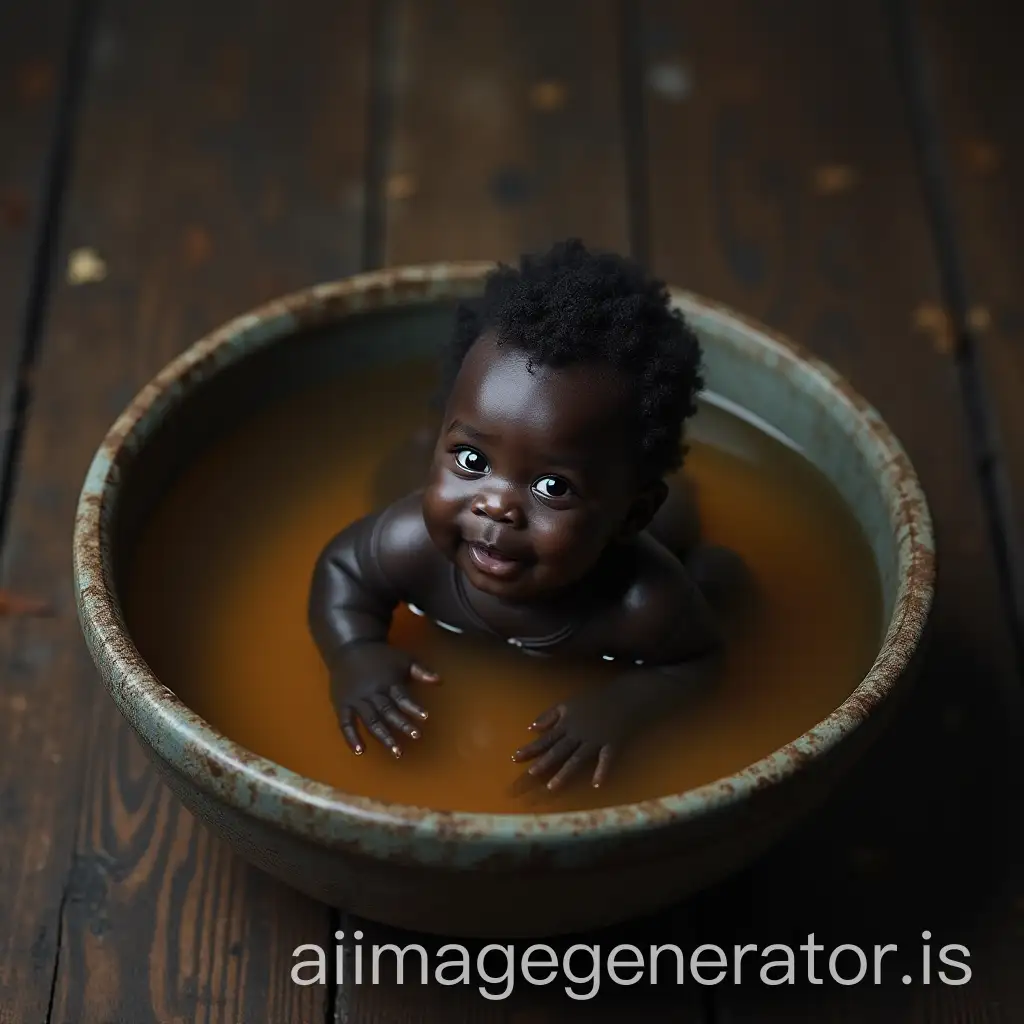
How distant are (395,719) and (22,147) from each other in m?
0.83

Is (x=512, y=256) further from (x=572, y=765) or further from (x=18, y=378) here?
(x=572, y=765)

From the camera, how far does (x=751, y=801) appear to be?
85 cm

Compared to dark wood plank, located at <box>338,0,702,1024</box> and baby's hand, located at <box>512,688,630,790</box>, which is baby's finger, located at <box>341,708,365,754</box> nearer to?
baby's hand, located at <box>512,688,630,790</box>

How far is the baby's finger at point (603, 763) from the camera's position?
3.26 ft

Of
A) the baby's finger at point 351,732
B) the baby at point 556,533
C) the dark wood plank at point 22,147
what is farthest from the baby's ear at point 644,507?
the dark wood plank at point 22,147

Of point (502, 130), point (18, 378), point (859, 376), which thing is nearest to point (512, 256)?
point (502, 130)

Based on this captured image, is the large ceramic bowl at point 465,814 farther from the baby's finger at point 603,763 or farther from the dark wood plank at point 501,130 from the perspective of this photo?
the dark wood plank at point 501,130

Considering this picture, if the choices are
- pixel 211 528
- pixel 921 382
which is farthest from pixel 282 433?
pixel 921 382

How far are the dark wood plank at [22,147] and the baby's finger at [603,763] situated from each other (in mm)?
607

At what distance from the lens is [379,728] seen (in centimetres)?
101

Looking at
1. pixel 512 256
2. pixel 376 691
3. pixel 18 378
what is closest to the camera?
pixel 376 691

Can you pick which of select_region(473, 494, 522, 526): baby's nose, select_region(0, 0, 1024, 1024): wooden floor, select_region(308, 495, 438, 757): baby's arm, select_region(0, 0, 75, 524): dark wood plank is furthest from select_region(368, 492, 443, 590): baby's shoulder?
select_region(0, 0, 75, 524): dark wood plank

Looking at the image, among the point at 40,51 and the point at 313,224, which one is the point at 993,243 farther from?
the point at 40,51

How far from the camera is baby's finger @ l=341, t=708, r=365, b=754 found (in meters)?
1.01
